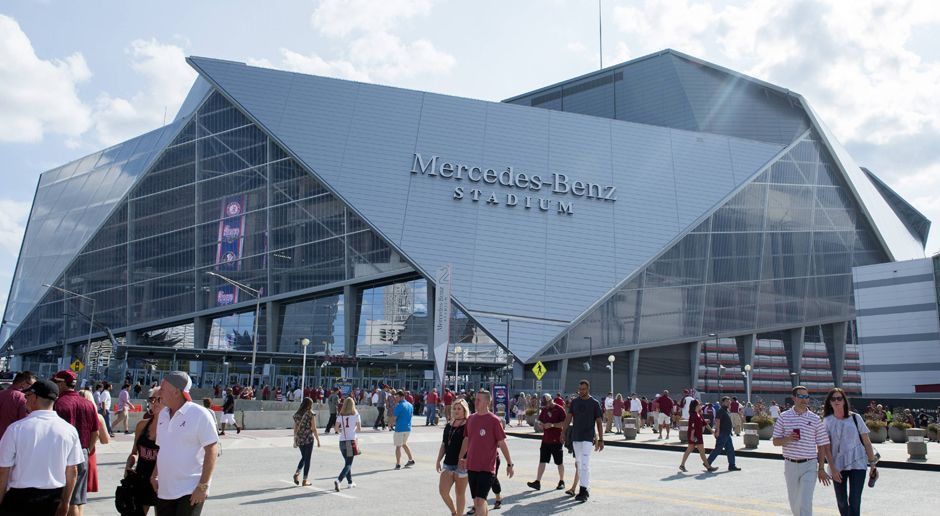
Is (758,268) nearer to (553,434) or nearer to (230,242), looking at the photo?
(230,242)

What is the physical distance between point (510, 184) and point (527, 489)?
44179 millimetres

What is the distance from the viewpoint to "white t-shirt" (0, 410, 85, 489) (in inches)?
255

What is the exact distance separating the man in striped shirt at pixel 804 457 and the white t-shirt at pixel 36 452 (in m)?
7.30

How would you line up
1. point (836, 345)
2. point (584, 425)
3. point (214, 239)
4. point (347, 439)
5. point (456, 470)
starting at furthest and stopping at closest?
1. point (836, 345)
2. point (214, 239)
3. point (347, 439)
4. point (584, 425)
5. point (456, 470)

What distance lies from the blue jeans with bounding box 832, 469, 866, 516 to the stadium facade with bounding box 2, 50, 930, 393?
42.2 meters

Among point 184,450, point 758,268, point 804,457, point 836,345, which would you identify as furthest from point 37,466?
point 836,345

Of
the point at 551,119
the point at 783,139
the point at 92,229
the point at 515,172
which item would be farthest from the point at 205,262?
the point at 783,139

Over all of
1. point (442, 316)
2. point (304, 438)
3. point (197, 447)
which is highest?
point (442, 316)

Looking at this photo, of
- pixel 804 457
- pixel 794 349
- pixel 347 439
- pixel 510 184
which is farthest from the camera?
pixel 794 349

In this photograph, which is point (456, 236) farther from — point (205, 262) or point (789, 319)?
point (789, 319)

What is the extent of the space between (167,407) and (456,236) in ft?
157

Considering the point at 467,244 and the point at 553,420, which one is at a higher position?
the point at 467,244

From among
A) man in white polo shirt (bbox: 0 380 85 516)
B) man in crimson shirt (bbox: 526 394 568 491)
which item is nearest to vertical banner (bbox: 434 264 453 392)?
man in crimson shirt (bbox: 526 394 568 491)

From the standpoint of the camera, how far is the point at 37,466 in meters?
6.54
